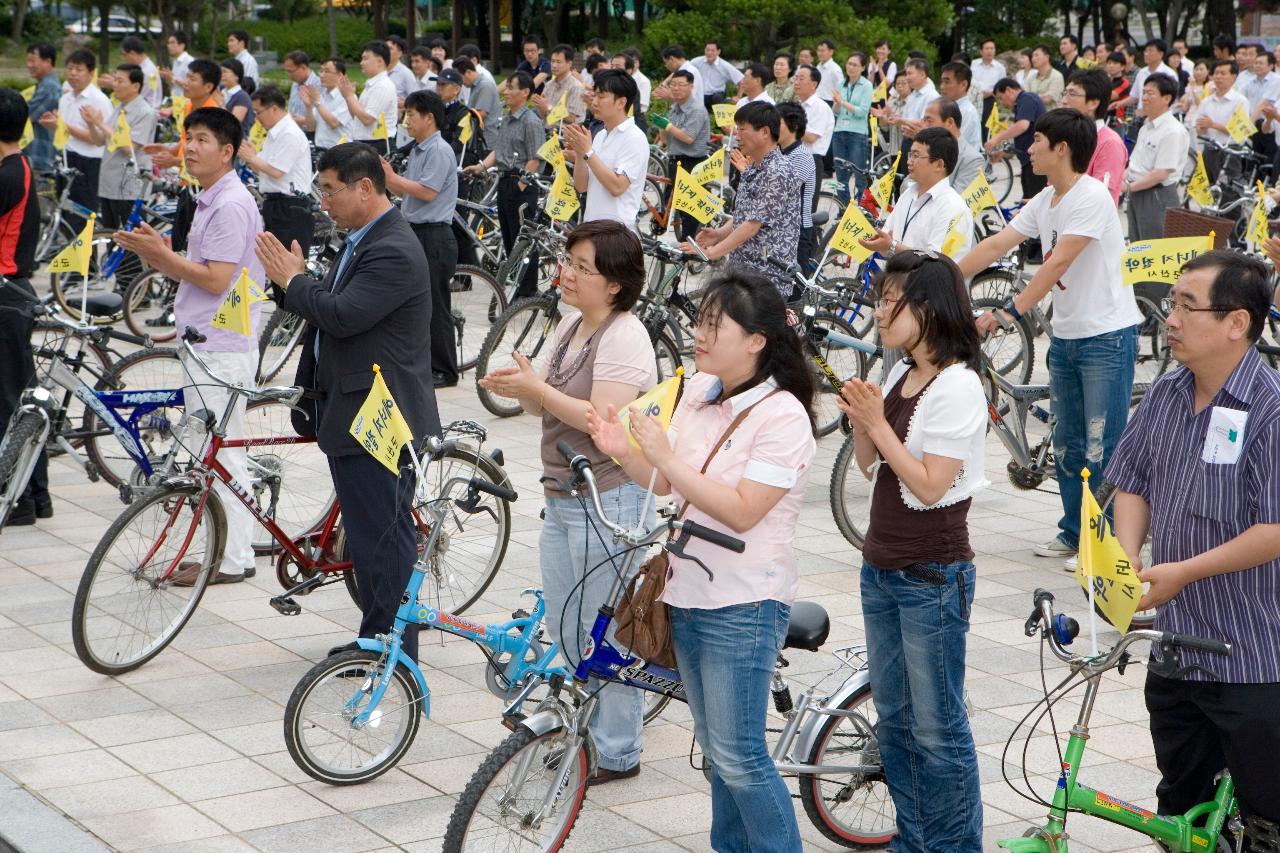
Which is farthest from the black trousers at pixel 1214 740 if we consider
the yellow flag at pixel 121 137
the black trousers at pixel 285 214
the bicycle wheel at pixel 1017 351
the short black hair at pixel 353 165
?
the yellow flag at pixel 121 137

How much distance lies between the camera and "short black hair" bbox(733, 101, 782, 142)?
28.5 feet

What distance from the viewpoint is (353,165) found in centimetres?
541

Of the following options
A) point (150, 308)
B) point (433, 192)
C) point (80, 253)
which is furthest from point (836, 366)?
point (150, 308)

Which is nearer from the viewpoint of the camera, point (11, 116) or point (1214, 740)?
point (1214, 740)

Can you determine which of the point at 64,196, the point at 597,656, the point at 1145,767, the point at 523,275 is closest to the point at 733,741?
the point at 597,656

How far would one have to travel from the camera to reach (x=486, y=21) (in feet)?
169

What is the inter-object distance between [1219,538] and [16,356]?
245 inches

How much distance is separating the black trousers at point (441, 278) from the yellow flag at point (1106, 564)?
7.36 meters

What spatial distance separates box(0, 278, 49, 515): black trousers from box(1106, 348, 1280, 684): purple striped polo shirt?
5799 millimetres

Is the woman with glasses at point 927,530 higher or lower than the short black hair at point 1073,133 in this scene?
lower

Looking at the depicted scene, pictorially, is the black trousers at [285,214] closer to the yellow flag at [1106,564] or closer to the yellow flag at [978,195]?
the yellow flag at [978,195]

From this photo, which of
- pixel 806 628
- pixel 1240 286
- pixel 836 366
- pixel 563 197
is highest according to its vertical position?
pixel 1240 286

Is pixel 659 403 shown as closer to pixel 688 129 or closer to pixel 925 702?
pixel 925 702

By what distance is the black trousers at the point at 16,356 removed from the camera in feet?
25.8
